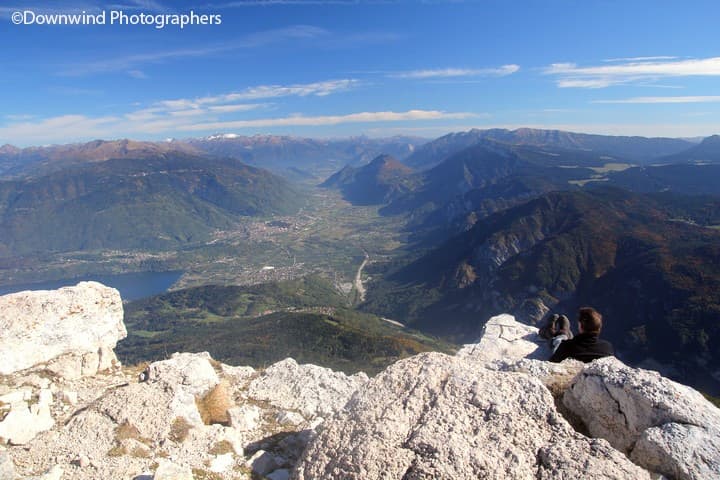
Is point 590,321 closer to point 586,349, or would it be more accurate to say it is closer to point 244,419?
point 586,349

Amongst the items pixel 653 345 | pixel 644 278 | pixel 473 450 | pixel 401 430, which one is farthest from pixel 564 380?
pixel 644 278

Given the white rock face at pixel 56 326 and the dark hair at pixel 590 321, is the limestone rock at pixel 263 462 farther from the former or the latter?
the white rock face at pixel 56 326

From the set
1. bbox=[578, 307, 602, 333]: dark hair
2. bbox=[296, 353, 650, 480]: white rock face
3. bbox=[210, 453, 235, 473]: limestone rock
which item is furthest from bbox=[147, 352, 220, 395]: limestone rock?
bbox=[578, 307, 602, 333]: dark hair

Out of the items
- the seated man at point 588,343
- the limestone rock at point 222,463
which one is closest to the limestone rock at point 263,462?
the limestone rock at point 222,463

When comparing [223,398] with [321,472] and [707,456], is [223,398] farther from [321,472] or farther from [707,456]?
[707,456]

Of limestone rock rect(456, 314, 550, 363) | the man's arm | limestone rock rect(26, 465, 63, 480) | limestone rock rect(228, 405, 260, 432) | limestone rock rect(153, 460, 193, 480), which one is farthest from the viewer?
limestone rock rect(456, 314, 550, 363)

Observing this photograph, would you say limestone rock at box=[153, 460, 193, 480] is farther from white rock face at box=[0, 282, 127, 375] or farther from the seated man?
white rock face at box=[0, 282, 127, 375]

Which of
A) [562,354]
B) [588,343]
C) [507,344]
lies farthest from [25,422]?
[507,344]

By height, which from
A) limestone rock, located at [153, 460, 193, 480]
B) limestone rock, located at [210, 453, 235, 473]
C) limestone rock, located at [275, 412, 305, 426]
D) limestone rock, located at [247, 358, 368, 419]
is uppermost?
limestone rock, located at [153, 460, 193, 480]
